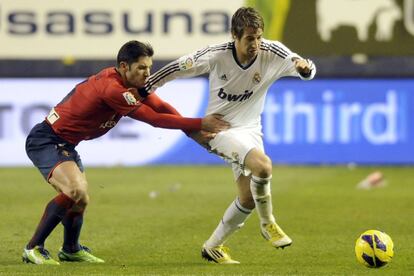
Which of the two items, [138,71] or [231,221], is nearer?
[138,71]

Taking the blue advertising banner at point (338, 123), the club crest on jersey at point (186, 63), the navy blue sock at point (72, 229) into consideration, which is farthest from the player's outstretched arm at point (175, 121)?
the blue advertising banner at point (338, 123)

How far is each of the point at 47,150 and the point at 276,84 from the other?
1034 centimetres

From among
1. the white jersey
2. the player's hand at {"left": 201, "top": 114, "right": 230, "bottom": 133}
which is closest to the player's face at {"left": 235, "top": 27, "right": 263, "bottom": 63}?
the white jersey

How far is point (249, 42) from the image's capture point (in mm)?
9086

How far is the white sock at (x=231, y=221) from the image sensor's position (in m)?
9.48

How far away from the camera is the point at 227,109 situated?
374 inches

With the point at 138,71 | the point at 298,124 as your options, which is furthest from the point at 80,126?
the point at 298,124

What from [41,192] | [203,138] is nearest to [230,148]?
[203,138]

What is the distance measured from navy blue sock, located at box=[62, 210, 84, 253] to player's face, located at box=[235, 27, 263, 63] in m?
1.72

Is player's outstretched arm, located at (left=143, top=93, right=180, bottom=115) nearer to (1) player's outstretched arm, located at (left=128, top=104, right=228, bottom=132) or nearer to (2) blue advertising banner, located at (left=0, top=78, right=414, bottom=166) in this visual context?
(1) player's outstretched arm, located at (left=128, top=104, right=228, bottom=132)

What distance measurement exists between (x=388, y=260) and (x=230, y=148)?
144 cm

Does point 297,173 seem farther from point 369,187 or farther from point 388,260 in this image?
point 388,260

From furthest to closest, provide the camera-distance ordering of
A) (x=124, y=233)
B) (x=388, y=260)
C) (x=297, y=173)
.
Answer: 1. (x=297, y=173)
2. (x=124, y=233)
3. (x=388, y=260)

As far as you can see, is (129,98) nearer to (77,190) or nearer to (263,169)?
(77,190)
